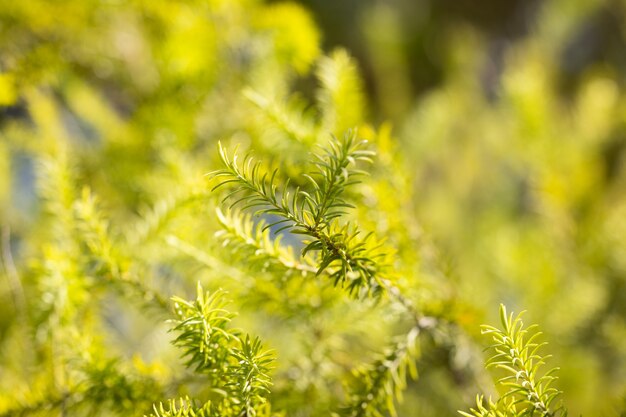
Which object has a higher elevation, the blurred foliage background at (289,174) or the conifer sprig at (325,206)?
the blurred foliage background at (289,174)

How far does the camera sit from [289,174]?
42 cm

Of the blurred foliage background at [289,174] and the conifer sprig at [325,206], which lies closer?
the conifer sprig at [325,206]

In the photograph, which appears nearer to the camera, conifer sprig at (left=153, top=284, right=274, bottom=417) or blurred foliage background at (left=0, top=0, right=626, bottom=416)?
conifer sprig at (left=153, top=284, right=274, bottom=417)

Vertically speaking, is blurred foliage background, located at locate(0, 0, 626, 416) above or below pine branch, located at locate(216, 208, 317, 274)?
above

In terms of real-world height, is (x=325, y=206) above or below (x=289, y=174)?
below

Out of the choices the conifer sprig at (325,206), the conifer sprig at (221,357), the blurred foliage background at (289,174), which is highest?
the blurred foliage background at (289,174)

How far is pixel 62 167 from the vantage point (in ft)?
1.55

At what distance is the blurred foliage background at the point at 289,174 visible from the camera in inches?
17.0

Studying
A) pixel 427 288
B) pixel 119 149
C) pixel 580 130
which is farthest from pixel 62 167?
pixel 580 130

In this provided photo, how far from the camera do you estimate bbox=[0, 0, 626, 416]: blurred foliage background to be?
432mm

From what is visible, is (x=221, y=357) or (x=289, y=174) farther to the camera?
(x=289, y=174)

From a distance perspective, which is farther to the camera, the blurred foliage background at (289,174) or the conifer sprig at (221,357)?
the blurred foliage background at (289,174)

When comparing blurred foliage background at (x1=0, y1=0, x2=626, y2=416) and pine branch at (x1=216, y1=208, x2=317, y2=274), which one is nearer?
pine branch at (x1=216, y1=208, x2=317, y2=274)

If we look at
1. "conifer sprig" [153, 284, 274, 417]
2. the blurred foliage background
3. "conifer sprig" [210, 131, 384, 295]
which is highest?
the blurred foliage background
